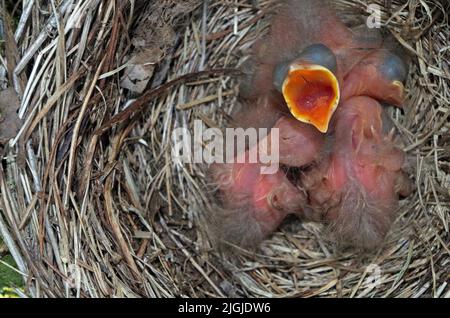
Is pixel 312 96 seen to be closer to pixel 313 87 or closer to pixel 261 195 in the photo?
pixel 313 87

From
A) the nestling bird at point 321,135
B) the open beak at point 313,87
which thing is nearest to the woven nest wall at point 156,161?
the nestling bird at point 321,135

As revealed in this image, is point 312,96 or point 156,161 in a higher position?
point 312,96

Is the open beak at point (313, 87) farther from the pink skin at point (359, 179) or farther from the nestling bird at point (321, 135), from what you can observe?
the pink skin at point (359, 179)

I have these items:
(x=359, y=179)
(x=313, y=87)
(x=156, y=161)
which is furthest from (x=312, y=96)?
(x=156, y=161)

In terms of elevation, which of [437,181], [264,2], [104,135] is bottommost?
[437,181]
